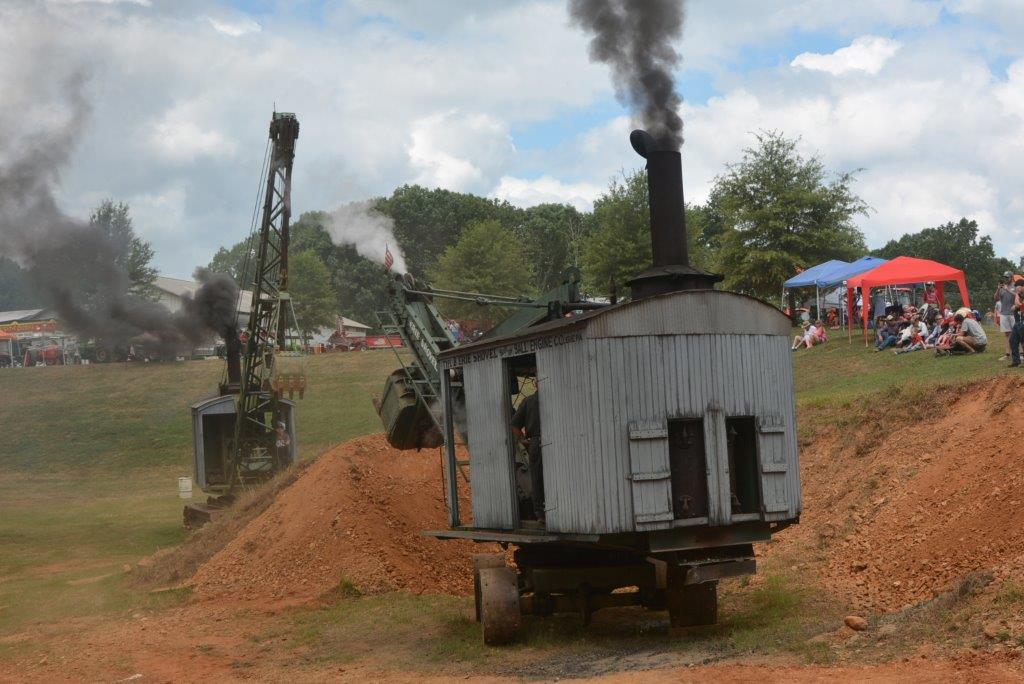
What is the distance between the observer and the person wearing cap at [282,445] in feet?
88.5

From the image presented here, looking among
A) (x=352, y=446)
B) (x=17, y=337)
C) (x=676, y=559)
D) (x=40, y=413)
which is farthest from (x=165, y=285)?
(x=676, y=559)

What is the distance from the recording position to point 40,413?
47.1 m

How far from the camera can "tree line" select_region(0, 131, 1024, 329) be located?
40.6m

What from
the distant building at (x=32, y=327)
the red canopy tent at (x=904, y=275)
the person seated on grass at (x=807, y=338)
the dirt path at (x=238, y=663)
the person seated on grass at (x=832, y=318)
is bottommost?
the dirt path at (x=238, y=663)

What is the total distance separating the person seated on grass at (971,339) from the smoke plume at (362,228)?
38.0ft

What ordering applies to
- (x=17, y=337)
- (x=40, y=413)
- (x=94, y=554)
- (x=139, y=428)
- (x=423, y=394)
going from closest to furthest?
(x=423, y=394) < (x=94, y=554) < (x=139, y=428) < (x=40, y=413) < (x=17, y=337)

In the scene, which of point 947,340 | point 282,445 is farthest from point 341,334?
point 947,340

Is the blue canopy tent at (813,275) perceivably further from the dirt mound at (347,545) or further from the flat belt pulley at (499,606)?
the flat belt pulley at (499,606)

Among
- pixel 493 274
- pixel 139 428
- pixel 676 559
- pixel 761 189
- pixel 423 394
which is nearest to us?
pixel 676 559

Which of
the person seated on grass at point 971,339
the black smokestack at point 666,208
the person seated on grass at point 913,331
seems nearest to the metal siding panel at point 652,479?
the black smokestack at point 666,208

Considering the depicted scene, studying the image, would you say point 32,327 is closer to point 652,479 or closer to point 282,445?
point 282,445

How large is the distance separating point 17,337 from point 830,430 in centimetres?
5881

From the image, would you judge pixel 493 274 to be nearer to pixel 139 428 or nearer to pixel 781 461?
pixel 139 428

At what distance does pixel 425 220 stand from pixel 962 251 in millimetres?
37201
